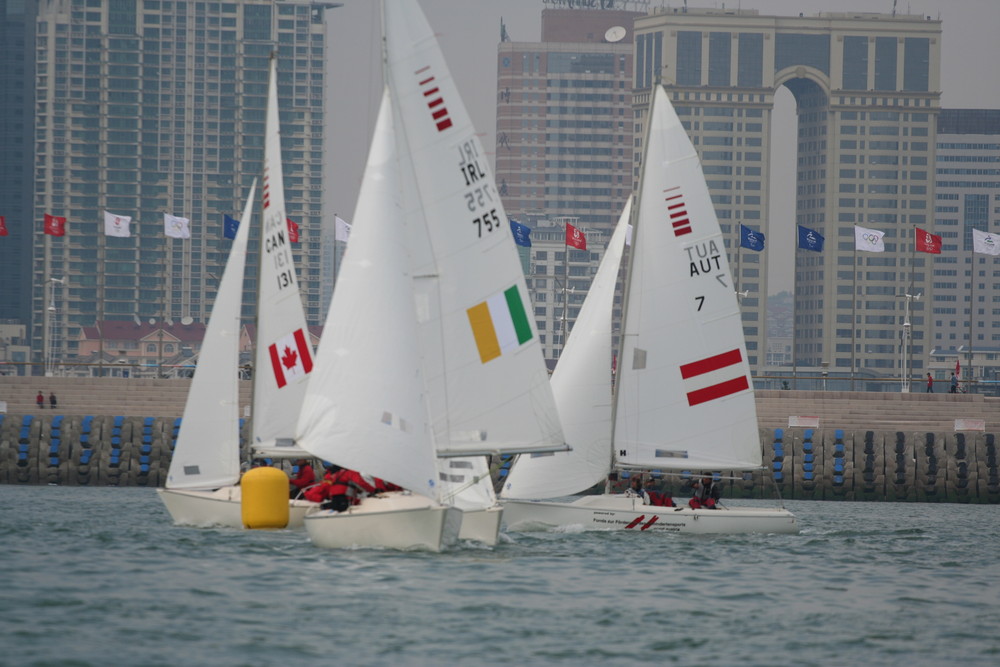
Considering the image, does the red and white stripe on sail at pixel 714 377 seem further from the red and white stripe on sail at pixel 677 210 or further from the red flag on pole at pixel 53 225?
the red flag on pole at pixel 53 225

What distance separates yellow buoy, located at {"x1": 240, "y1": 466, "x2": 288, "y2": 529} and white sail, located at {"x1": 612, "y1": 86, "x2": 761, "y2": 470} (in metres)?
7.62

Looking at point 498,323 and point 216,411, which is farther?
point 216,411

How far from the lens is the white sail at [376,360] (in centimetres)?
2430

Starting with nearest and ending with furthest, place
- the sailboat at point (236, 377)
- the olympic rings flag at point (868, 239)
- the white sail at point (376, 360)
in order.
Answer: the white sail at point (376, 360) < the sailboat at point (236, 377) < the olympic rings flag at point (868, 239)

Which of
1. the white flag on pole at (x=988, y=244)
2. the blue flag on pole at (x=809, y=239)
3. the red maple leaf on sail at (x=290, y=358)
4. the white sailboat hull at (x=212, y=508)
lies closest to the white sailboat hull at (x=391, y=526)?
the white sailboat hull at (x=212, y=508)

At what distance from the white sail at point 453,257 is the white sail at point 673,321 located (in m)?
6.94

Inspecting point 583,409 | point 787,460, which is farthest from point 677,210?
point 787,460

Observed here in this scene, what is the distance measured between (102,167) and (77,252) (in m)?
11.1

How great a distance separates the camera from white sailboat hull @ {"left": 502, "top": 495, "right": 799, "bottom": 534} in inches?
1225

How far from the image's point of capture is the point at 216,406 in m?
31.1

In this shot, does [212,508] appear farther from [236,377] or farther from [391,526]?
[391,526]

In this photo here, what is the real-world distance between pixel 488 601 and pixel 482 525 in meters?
5.25

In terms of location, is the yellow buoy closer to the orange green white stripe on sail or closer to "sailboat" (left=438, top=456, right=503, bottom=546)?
"sailboat" (left=438, top=456, right=503, bottom=546)

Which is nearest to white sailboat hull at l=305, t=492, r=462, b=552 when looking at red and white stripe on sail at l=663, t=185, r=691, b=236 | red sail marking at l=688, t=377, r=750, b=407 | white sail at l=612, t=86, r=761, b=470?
white sail at l=612, t=86, r=761, b=470
